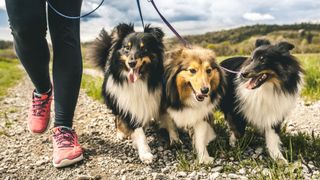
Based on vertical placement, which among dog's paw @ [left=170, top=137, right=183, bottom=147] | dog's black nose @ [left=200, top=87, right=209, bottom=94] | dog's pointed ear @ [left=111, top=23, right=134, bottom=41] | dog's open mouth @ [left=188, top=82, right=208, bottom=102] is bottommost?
dog's paw @ [left=170, top=137, right=183, bottom=147]

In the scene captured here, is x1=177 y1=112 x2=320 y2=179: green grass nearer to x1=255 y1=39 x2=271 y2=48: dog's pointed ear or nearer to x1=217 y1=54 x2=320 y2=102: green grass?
x1=255 y1=39 x2=271 y2=48: dog's pointed ear

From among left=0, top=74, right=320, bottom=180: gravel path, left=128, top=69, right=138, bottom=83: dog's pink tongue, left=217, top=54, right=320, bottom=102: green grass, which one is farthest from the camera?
left=217, top=54, right=320, bottom=102: green grass

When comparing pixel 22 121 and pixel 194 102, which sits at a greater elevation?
pixel 194 102

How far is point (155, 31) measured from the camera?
3.82 m

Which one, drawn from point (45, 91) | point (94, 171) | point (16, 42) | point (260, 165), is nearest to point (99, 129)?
point (45, 91)

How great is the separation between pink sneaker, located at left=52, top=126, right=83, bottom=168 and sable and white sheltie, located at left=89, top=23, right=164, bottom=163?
63 centimetres

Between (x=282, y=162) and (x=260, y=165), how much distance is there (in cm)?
24

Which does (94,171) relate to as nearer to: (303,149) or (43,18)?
(43,18)

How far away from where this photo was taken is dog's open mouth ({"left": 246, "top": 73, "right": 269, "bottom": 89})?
3570 millimetres

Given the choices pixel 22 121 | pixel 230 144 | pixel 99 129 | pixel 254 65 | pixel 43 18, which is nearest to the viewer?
pixel 43 18

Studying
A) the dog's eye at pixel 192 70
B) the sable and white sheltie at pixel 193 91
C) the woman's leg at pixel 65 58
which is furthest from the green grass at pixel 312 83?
the woman's leg at pixel 65 58

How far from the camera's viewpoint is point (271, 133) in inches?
146

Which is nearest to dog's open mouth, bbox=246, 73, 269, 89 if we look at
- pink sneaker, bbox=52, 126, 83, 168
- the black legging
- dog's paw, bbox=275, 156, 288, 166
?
dog's paw, bbox=275, 156, 288, 166

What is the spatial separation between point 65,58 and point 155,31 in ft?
3.48
